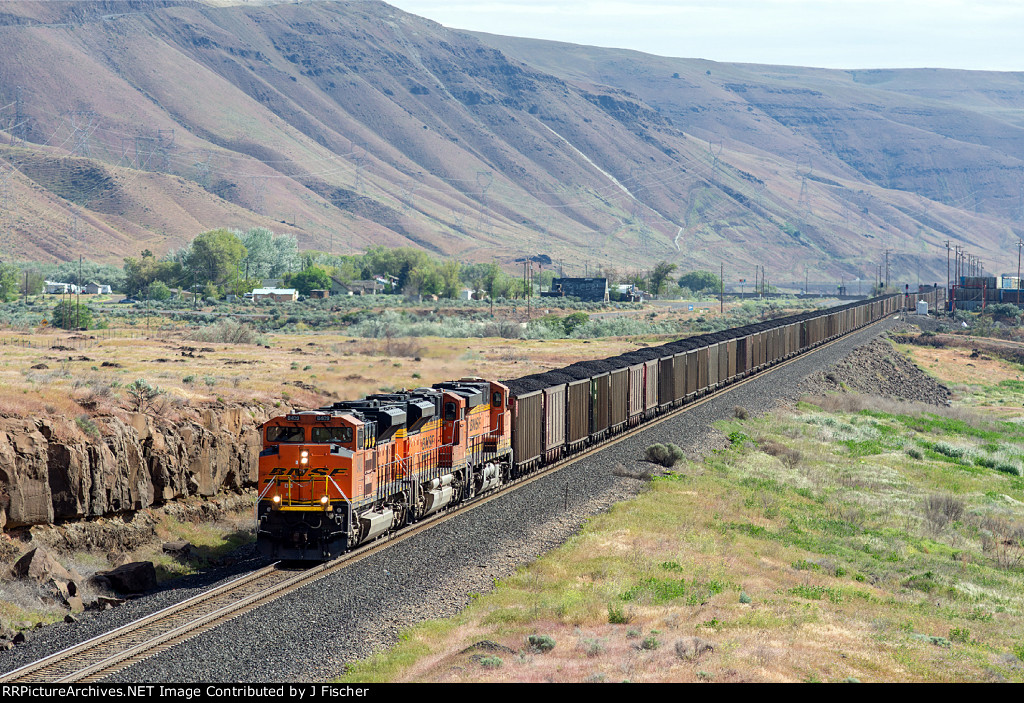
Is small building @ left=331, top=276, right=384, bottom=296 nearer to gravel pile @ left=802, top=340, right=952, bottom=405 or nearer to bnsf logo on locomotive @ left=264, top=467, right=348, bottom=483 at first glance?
gravel pile @ left=802, top=340, right=952, bottom=405

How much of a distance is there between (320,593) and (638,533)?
968cm

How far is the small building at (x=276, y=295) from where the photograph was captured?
162125 mm

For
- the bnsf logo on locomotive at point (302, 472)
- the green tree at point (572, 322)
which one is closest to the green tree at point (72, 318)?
the green tree at point (572, 322)

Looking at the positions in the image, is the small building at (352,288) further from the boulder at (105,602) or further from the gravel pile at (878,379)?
the boulder at (105,602)

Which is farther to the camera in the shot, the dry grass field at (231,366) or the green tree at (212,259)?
the green tree at (212,259)

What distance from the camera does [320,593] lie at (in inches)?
852

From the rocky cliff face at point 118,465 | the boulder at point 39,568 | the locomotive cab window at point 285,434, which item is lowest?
the boulder at point 39,568

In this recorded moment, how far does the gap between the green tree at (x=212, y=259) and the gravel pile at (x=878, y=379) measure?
341 ft

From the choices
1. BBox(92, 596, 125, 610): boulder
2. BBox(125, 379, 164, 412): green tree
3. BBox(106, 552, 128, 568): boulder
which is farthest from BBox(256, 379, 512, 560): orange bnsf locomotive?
BBox(125, 379, 164, 412): green tree

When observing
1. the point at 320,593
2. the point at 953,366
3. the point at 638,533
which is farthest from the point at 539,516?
the point at 953,366

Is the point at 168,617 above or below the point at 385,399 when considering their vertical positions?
below

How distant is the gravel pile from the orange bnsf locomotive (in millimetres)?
43489

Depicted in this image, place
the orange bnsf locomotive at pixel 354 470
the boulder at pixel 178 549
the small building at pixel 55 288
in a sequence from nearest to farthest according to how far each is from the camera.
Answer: the orange bnsf locomotive at pixel 354 470, the boulder at pixel 178 549, the small building at pixel 55 288
